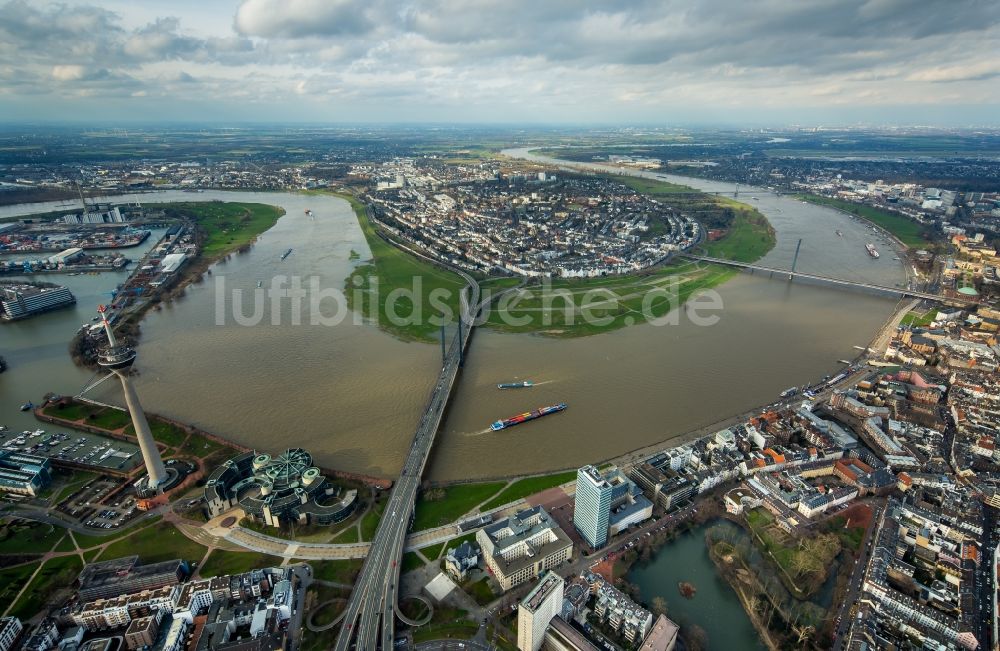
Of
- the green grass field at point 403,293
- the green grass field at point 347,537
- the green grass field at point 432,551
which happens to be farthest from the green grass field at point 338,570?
the green grass field at point 403,293

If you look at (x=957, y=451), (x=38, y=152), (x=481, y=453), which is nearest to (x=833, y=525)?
(x=957, y=451)

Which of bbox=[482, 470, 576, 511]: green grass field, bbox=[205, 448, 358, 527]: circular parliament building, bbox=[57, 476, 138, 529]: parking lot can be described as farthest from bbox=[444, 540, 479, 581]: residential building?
bbox=[57, 476, 138, 529]: parking lot

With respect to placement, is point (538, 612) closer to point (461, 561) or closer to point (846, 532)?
point (461, 561)

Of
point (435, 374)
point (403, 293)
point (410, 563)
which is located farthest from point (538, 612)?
point (403, 293)

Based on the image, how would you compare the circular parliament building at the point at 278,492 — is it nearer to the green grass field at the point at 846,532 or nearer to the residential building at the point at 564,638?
the residential building at the point at 564,638

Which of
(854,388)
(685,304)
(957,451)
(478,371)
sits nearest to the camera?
(957,451)

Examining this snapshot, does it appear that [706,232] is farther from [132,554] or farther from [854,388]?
[132,554]

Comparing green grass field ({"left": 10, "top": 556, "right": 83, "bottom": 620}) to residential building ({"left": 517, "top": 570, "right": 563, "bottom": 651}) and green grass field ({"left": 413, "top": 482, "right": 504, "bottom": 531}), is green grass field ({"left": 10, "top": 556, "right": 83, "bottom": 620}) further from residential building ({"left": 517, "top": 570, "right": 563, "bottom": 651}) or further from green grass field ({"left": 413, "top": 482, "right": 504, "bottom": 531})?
residential building ({"left": 517, "top": 570, "right": 563, "bottom": 651})
